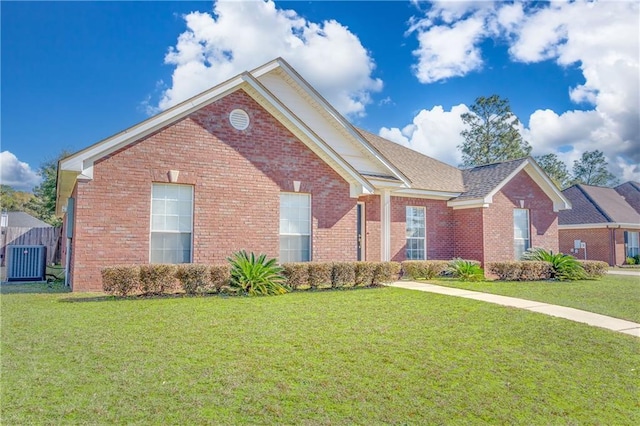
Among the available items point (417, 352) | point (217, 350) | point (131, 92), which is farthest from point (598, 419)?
point (131, 92)

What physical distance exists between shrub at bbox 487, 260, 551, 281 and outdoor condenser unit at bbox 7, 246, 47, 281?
15124 mm

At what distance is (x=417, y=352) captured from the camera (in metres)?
5.57

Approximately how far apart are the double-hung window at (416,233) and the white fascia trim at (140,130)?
8.75 m

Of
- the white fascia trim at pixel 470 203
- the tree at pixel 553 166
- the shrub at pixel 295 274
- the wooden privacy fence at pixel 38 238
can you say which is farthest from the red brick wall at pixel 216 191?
the tree at pixel 553 166

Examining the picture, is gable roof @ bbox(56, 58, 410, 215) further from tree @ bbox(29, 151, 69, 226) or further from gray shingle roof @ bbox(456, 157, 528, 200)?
tree @ bbox(29, 151, 69, 226)

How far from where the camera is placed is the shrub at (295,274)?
10.7 metres

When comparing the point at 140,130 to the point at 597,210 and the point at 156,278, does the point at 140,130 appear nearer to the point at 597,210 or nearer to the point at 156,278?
the point at 156,278

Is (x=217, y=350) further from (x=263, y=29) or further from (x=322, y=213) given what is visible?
(x=263, y=29)

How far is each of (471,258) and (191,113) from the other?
1210 cm

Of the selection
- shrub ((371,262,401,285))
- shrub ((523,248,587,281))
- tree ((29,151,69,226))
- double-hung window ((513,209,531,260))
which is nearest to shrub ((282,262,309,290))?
shrub ((371,262,401,285))

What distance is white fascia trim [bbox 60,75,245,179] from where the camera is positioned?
32.9ft

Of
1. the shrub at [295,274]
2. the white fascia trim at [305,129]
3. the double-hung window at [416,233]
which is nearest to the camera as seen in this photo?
the shrub at [295,274]

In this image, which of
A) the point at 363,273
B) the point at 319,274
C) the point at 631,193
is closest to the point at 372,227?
the point at 363,273

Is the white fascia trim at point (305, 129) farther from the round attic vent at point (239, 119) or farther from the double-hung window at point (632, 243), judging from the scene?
the double-hung window at point (632, 243)
